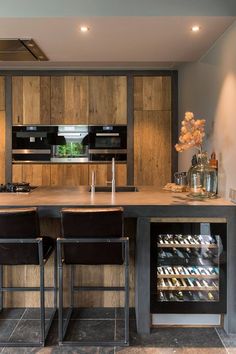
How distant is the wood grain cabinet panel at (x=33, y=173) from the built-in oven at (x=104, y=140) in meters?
0.70

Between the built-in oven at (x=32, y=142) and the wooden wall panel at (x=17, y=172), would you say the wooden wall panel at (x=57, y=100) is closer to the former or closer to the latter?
the built-in oven at (x=32, y=142)

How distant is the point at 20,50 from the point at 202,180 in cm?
218

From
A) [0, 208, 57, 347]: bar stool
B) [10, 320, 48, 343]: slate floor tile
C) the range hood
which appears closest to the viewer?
[0, 208, 57, 347]: bar stool

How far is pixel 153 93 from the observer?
541 cm

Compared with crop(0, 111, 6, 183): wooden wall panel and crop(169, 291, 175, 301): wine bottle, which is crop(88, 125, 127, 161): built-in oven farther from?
crop(169, 291, 175, 301): wine bottle

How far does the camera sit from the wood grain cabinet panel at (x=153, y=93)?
17.7 ft

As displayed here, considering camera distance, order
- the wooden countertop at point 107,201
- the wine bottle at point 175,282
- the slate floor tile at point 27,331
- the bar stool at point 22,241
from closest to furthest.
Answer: the bar stool at point 22,241 < the slate floor tile at point 27,331 < the wooden countertop at point 107,201 < the wine bottle at point 175,282

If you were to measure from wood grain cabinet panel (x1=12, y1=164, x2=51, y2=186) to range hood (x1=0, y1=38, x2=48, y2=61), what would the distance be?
182 centimetres

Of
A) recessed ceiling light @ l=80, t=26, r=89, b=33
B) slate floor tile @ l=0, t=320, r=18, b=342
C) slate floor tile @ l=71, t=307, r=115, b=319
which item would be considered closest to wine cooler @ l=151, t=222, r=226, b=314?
slate floor tile @ l=71, t=307, r=115, b=319

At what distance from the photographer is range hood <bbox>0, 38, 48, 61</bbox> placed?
11.2 feet

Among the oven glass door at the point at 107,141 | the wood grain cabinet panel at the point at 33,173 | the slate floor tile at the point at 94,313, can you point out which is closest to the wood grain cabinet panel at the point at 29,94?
the wood grain cabinet panel at the point at 33,173

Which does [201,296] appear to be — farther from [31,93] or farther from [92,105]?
[31,93]

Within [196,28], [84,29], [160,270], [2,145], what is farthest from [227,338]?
[2,145]

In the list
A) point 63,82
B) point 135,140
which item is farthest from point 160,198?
point 63,82
